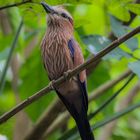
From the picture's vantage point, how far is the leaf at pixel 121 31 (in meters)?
2.11

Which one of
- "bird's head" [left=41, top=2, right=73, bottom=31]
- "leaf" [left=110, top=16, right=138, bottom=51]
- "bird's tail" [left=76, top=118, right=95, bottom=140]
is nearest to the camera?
"leaf" [left=110, top=16, right=138, bottom=51]

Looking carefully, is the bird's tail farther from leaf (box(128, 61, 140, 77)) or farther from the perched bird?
leaf (box(128, 61, 140, 77))

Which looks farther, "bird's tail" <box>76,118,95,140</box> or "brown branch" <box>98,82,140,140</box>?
"brown branch" <box>98,82,140,140</box>

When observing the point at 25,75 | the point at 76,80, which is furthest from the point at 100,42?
the point at 25,75

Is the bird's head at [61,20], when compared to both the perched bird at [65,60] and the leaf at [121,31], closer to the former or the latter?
the perched bird at [65,60]

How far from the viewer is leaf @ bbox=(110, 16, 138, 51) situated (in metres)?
2.11

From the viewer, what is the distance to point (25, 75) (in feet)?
9.30

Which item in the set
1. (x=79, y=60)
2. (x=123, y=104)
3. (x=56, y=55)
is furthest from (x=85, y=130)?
(x=123, y=104)

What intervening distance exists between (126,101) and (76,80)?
669 mm

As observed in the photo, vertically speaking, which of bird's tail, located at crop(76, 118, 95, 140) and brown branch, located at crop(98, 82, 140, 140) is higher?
bird's tail, located at crop(76, 118, 95, 140)

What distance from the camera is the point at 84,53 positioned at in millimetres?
2465

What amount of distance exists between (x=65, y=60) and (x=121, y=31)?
1.13 ft

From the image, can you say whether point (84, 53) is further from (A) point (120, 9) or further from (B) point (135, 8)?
(B) point (135, 8)

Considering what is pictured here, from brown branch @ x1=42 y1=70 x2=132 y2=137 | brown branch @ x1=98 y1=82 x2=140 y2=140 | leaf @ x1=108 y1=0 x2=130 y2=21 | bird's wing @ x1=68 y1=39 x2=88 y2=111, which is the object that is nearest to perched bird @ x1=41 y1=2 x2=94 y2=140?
bird's wing @ x1=68 y1=39 x2=88 y2=111
